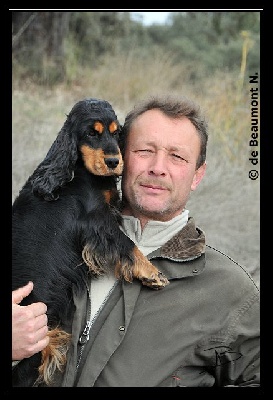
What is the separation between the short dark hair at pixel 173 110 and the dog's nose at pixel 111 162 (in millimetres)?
264

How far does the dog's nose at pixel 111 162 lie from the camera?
9.45 feet

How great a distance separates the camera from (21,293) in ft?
8.91

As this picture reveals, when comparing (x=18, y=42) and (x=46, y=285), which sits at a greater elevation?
(x=18, y=42)

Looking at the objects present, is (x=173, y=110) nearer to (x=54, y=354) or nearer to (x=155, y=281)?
(x=155, y=281)

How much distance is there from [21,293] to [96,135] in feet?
2.74

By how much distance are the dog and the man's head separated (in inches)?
4.1

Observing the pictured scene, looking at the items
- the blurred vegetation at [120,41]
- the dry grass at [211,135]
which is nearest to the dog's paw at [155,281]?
the dry grass at [211,135]

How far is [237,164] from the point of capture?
27.3ft

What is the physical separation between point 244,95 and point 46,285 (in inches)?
275

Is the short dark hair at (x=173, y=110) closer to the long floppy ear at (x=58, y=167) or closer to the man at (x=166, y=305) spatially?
the man at (x=166, y=305)

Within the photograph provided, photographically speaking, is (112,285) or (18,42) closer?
(112,285)

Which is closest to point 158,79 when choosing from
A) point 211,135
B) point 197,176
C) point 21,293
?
point 211,135
